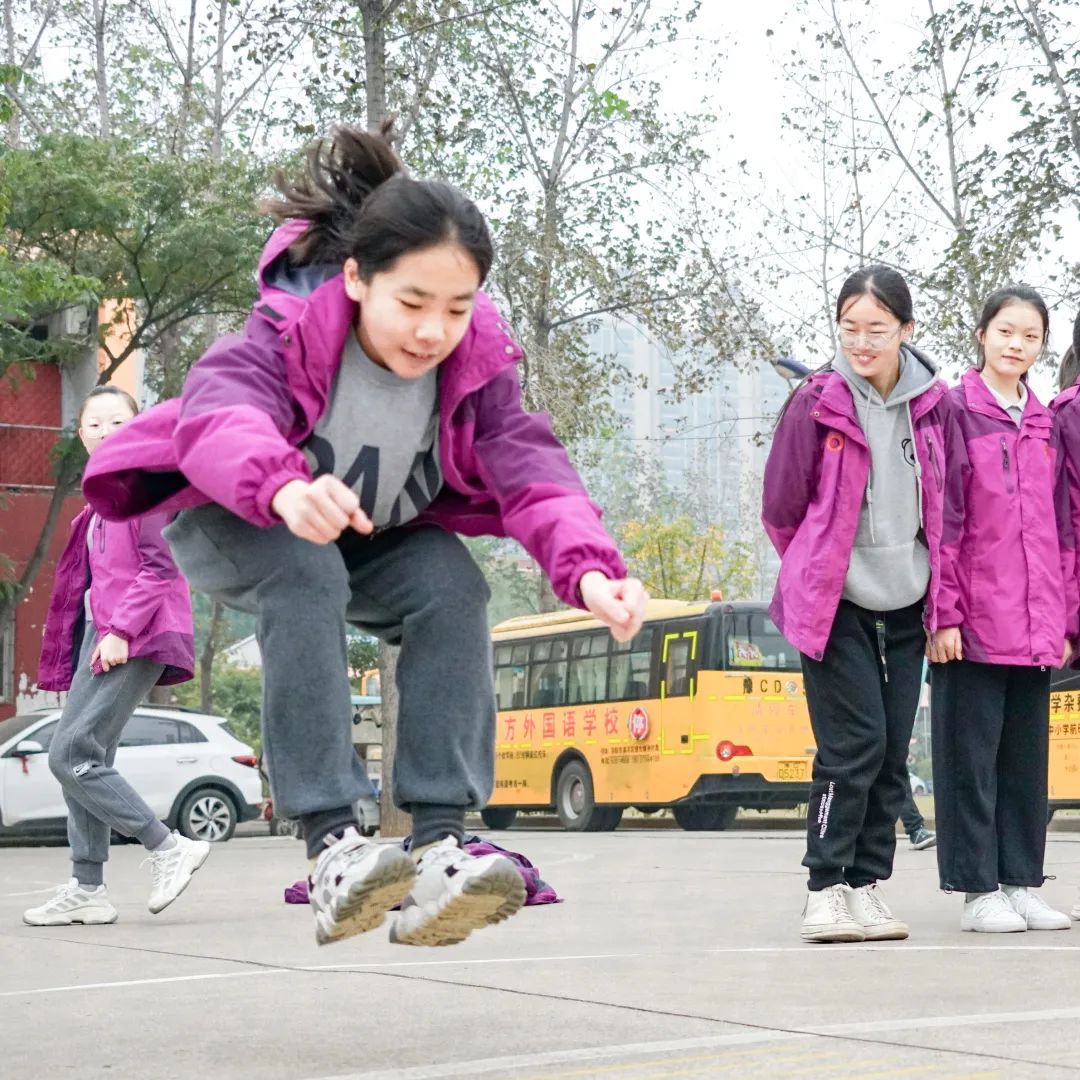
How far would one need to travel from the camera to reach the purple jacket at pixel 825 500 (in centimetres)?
566

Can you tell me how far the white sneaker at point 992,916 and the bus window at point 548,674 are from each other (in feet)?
56.2

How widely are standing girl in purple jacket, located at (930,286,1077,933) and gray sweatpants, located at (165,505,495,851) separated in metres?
2.79

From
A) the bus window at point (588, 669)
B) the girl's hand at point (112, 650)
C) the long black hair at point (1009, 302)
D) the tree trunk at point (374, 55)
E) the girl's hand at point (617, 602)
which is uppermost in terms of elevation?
the tree trunk at point (374, 55)

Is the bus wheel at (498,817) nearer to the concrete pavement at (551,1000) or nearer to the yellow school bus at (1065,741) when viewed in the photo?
the yellow school bus at (1065,741)

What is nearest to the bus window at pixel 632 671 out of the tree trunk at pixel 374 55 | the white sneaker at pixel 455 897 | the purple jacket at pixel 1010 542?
the tree trunk at pixel 374 55

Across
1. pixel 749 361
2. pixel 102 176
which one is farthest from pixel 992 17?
pixel 102 176

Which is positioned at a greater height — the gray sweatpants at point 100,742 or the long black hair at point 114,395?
the long black hair at point 114,395

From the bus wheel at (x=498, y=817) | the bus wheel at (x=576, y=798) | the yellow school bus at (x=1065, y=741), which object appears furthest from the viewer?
the bus wheel at (x=498, y=817)

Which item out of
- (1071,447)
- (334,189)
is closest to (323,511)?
(334,189)

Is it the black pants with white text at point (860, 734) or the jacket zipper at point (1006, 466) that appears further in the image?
the jacket zipper at point (1006, 466)

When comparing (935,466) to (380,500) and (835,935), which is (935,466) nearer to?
(835,935)

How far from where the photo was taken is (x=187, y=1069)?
134 inches

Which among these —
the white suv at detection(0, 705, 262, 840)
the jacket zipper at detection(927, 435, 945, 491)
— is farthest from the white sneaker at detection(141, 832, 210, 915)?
the white suv at detection(0, 705, 262, 840)

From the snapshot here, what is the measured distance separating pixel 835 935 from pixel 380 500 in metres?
2.76
